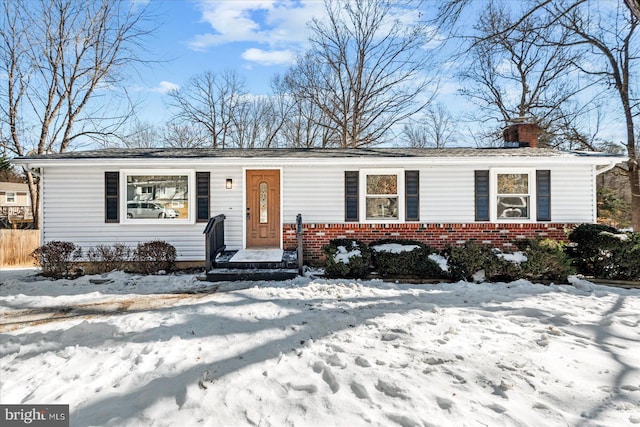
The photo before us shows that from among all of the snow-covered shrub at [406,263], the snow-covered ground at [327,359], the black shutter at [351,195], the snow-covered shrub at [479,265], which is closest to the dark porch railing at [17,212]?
the snow-covered ground at [327,359]

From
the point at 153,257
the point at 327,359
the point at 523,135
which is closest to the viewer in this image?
the point at 327,359

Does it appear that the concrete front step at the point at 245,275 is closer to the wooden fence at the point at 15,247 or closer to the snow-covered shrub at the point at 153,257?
the snow-covered shrub at the point at 153,257

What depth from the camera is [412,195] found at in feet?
28.8

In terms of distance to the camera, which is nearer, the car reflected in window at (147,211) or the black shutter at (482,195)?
the car reflected in window at (147,211)

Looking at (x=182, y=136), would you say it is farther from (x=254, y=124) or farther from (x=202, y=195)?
(x=202, y=195)

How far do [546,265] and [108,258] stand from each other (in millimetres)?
9766

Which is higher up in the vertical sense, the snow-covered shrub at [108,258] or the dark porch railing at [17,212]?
the dark porch railing at [17,212]

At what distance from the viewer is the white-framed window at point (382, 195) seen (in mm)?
8773

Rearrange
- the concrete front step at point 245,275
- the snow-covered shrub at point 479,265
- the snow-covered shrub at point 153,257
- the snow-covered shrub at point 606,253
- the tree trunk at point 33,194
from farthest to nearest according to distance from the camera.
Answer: the tree trunk at point 33,194
the snow-covered shrub at point 153,257
the concrete front step at point 245,275
the snow-covered shrub at point 479,265
the snow-covered shrub at point 606,253

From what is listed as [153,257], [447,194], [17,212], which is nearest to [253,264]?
[153,257]

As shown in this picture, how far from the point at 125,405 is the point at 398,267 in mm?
5688

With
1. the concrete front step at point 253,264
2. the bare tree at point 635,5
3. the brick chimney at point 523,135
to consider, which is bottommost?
the concrete front step at point 253,264

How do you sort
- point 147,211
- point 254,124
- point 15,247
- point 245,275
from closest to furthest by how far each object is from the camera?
point 245,275 → point 147,211 → point 15,247 → point 254,124

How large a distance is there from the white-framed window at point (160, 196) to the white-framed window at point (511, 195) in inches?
307
